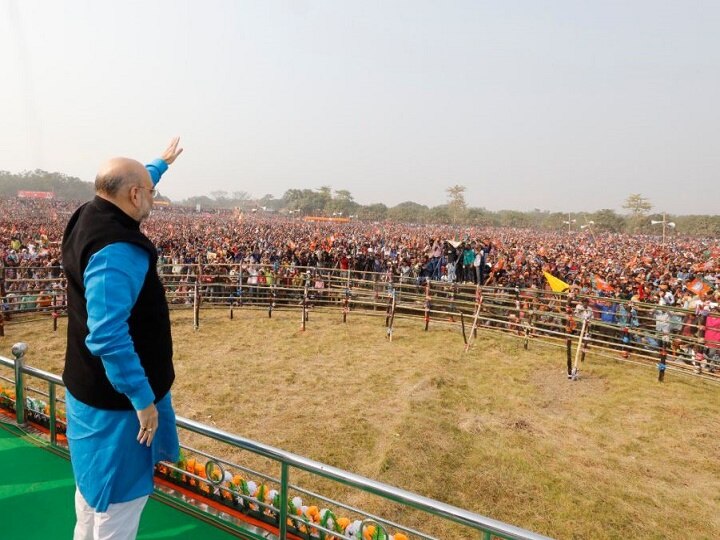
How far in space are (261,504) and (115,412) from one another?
1.47m

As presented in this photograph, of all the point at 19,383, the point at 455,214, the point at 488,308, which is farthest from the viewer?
the point at 455,214

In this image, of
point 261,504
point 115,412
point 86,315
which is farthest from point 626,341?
point 86,315

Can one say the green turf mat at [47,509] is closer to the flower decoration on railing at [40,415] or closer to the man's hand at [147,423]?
the flower decoration on railing at [40,415]

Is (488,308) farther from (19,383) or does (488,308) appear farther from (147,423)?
(147,423)

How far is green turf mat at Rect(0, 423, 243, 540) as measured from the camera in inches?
102

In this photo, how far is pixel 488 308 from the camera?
40.0 ft

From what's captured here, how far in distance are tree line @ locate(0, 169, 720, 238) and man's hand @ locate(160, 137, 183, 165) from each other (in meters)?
36.8

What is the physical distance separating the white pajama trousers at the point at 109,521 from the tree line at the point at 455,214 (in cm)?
3791

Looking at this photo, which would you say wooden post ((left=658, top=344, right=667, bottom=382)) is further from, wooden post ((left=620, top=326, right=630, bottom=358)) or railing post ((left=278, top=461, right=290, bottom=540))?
railing post ((left=278, top=461, right=290, bottom=540))

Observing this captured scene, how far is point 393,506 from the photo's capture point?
167 inches

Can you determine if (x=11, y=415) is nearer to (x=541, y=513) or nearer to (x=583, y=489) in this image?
(x=541, y=513)

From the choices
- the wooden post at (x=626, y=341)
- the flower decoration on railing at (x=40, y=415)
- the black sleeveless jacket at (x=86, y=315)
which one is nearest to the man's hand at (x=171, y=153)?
the black sleeveless jacket at (x=86, y=315)

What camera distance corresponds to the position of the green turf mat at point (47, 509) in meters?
2.59

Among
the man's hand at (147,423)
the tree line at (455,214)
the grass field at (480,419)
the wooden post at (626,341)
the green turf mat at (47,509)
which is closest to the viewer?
the man's hand at (147,423)
